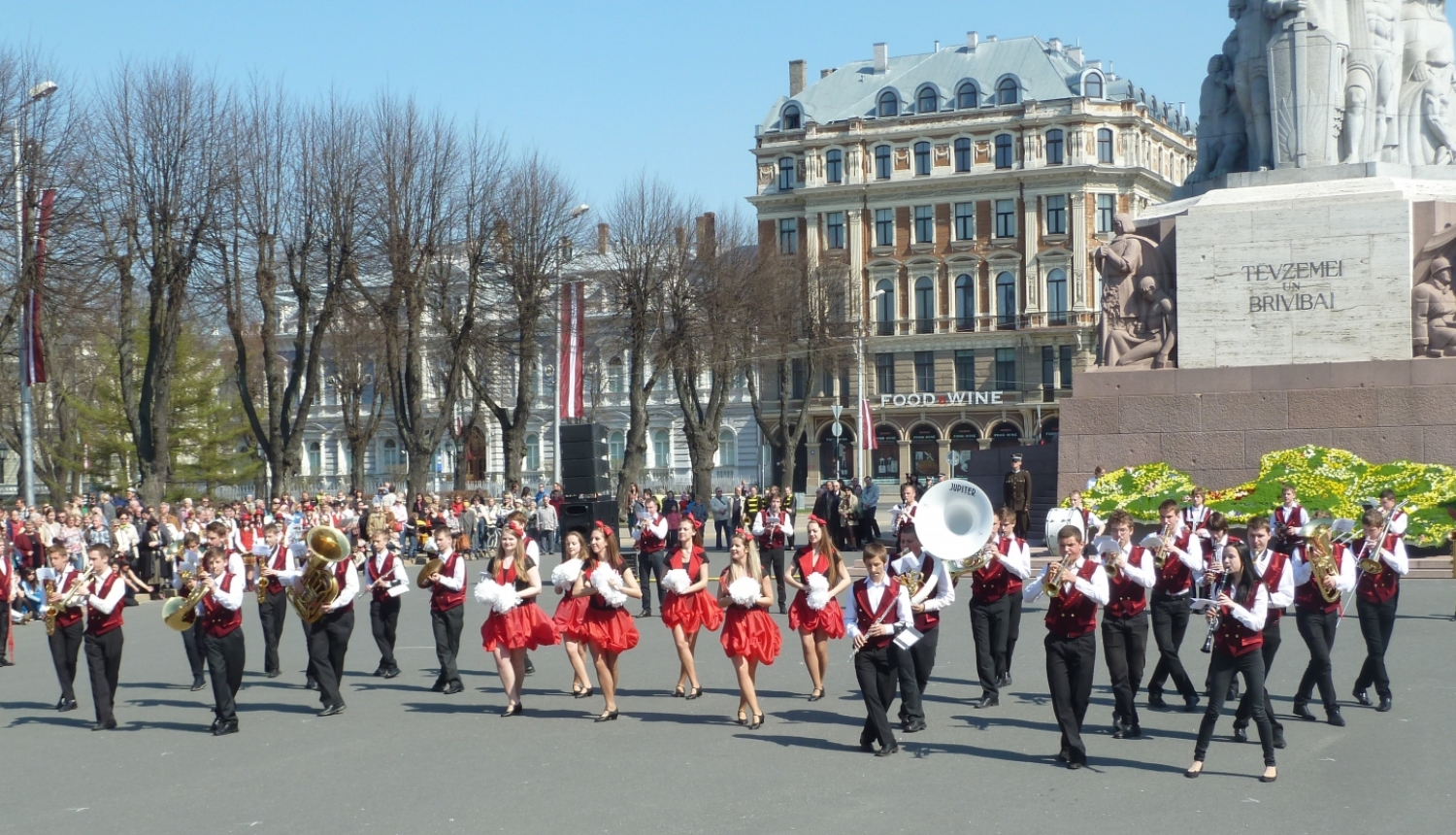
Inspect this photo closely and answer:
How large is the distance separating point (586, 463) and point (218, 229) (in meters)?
14.4

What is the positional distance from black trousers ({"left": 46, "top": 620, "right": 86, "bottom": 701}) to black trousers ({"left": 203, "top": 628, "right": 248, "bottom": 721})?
1.67m

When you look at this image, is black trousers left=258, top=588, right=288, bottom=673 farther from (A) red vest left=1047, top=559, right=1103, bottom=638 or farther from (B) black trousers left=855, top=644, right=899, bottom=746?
(A) red vest left=1047, top=559, right=1103, bottom=638

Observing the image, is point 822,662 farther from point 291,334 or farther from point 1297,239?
point 291,334

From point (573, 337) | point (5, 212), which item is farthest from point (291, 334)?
point (5, 212)

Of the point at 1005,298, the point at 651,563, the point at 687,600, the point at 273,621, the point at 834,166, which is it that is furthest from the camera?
the point at 834,166

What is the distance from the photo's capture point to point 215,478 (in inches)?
2143

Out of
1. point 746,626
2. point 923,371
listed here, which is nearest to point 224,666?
point 746,626

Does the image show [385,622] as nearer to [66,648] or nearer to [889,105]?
[66,648]

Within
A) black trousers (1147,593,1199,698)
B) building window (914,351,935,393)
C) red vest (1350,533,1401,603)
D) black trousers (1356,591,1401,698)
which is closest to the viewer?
black trousers (1356,591,1401,698)

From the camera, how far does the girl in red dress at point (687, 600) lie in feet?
42.4

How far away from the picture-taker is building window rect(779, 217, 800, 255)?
260ft

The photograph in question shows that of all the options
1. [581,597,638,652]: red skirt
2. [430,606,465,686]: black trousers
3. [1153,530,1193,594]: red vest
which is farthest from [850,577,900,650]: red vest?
[430,606,465,686]: black trousers

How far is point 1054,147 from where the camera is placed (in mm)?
73688

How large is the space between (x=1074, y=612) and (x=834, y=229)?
6848cm
